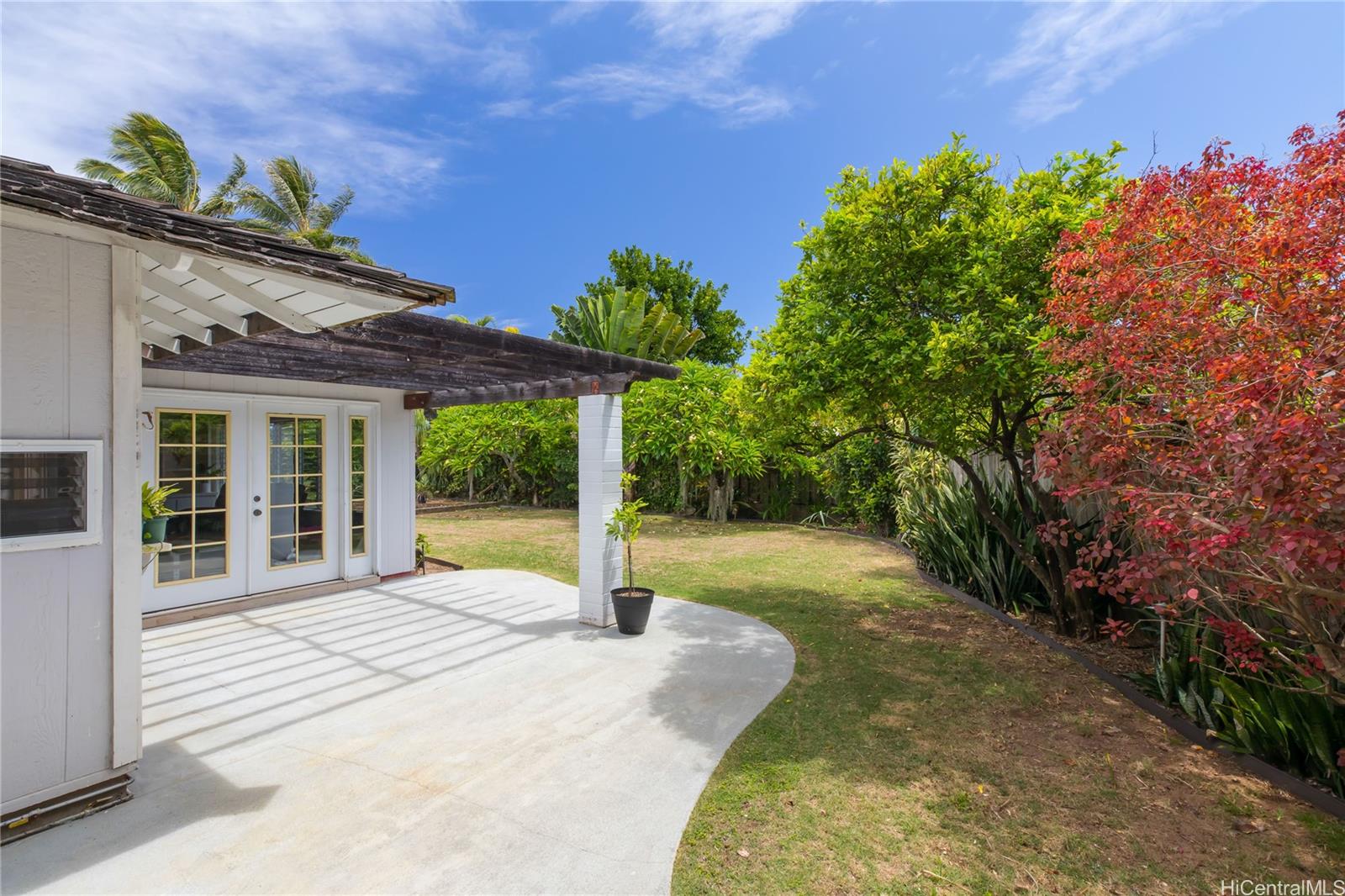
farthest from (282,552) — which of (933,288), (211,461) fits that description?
(933,288)

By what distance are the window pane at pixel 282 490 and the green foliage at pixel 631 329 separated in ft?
32.5

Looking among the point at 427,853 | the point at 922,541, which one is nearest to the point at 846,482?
the point at 922,541

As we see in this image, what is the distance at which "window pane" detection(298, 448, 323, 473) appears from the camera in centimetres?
739

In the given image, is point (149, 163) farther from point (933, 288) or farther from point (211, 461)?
point (933, 288)

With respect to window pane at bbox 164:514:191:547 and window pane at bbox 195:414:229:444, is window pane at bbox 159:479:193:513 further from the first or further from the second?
window pane at bbox 195:414:229:444

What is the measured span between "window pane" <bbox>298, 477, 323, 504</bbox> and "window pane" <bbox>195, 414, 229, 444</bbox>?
95cm

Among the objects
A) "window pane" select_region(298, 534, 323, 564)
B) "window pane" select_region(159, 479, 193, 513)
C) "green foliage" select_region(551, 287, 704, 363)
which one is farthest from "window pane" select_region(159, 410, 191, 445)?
"green foliage" select_region(551, 287, 704, 363)

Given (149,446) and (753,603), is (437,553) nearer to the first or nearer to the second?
(149,446)

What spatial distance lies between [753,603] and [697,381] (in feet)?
26.5

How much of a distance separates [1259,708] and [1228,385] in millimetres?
1937

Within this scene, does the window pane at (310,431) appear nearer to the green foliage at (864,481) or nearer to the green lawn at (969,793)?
the green lawn at (969,793)

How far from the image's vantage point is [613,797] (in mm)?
3092

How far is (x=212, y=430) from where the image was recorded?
6652mm

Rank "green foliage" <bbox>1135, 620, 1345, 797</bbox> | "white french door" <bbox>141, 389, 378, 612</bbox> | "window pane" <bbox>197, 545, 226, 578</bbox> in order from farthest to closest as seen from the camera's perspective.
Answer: "window pane" <bbox>197, 545, 226, 578</bbox>
"white french door" <bbox>141, 389, 378, 612</bbox>
"green foliage" <bbox>1135, 620, 1345, 797</bbox>
